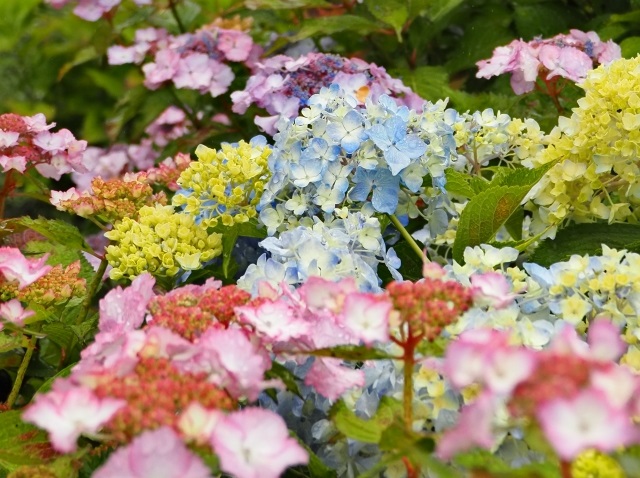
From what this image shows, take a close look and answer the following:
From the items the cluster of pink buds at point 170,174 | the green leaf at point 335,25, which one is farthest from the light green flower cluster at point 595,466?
the green leaf at point 335,25

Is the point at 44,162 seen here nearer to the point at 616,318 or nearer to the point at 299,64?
the point at 299,64

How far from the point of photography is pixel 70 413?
0.70 metres

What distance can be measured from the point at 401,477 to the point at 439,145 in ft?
1.71

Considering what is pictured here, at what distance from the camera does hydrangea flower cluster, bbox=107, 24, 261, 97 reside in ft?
6.20

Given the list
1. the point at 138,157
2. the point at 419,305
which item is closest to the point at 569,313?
the point at 419,305

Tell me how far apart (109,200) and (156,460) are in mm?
728

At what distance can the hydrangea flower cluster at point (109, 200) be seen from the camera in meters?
1.30

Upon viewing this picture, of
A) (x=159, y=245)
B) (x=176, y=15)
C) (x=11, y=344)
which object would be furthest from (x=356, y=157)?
(x=176, y=15)

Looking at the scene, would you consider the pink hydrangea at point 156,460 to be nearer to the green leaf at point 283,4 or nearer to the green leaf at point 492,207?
the green leaf at point 492,207

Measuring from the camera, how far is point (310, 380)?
92 cm

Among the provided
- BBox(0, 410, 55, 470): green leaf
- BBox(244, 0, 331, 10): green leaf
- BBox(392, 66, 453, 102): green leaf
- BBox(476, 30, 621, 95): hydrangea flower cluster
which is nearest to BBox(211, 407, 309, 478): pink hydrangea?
BBox(0, 410, 55, 470): green leaf

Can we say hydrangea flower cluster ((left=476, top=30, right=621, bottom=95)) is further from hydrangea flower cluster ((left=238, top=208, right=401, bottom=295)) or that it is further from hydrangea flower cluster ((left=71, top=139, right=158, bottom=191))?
hydrangea flower cluster ((left=71, top=139, right=158, bottom=191))

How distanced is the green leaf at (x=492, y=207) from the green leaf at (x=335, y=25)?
0.75 metres

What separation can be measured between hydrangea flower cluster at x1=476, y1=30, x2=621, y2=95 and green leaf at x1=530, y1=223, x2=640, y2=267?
28 centimetres
